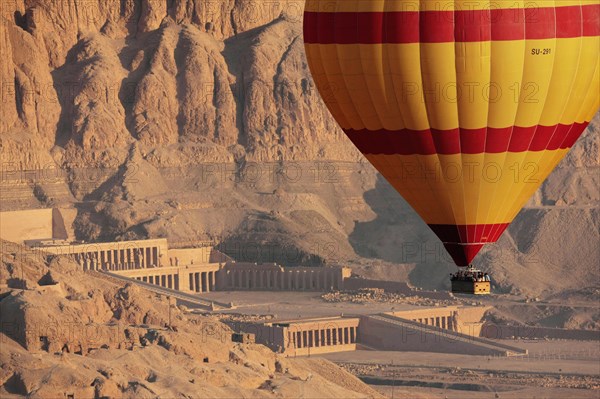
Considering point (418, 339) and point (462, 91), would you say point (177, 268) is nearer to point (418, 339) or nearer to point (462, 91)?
point (418, 339)

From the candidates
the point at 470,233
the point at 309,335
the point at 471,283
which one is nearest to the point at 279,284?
the point at 309,335

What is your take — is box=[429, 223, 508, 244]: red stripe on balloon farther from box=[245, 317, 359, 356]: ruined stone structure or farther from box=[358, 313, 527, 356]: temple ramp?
box=[358, 313, 527, 356]: temple ramp

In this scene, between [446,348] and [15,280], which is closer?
[15,280]

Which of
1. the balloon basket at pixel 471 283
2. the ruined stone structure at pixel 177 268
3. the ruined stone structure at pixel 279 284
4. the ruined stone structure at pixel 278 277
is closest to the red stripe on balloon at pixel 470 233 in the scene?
the balloon basket at pixel 471 283

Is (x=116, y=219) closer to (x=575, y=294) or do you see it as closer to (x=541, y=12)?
(x=575, y=294)

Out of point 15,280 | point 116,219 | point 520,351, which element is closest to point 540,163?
point 15,280
